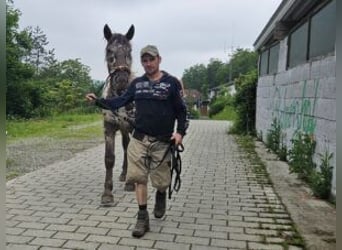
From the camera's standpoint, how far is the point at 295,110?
892cm

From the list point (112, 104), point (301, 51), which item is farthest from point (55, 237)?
point (301, 51)

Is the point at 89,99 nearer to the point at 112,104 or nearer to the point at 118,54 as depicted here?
the point at 112,104

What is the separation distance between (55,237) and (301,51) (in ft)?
20.0

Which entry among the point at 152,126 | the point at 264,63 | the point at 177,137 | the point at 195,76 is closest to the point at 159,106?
the point at 152,126

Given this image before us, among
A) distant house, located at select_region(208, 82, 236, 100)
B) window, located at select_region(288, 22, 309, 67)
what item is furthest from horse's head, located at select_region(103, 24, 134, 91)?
distant house, located at select_region(208, 82, 236, 100)

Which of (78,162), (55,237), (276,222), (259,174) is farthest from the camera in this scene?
(78,162)

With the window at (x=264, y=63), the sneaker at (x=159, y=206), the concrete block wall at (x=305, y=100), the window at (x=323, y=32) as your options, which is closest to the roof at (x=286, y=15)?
the concrete block wall at (x=305, y=100)

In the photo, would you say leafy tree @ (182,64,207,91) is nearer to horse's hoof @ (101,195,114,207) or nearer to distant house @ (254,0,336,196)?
distant house @ (254,0,336,196)

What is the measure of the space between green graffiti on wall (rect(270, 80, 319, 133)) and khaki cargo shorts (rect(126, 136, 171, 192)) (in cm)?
321

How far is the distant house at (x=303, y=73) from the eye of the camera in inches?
253

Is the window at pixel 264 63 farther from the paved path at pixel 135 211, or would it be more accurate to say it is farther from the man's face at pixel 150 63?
the man's face at pixel 150 63

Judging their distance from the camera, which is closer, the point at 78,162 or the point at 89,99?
the point at 89,99

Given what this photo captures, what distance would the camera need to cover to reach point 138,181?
4859 mm

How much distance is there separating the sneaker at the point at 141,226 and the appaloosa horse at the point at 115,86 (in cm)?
114
